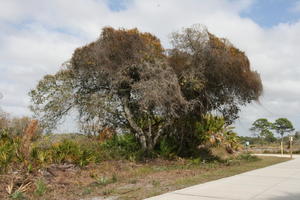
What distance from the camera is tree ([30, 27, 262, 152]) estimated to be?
14.2m

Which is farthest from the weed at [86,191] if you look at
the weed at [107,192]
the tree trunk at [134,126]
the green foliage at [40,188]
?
the tree trunk at [134,126]

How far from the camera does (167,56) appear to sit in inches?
608

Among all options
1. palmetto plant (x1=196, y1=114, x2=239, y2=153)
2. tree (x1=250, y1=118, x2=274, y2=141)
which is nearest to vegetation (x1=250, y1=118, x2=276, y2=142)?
tree (x1=250, y1=118, x2=274, y2=141)

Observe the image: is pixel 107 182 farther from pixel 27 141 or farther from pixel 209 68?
pixel 209 68

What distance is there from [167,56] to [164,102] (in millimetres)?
2946

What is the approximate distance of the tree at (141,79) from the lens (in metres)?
14.2

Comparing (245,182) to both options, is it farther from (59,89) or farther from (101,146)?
(59,89)

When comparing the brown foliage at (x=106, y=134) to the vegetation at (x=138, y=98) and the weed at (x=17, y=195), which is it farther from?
the weed at (x=17, y=195)

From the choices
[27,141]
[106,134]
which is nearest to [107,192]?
[27,141]

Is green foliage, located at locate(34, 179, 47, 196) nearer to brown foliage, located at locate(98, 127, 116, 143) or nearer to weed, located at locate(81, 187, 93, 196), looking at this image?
weed, located at locate(81, 187, 93, 196)

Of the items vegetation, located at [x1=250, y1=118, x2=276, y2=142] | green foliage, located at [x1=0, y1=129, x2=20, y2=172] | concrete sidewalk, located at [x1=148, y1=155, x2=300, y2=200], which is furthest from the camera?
vegetation, located at [x1=250, y1=118, x2=276, y2=142]

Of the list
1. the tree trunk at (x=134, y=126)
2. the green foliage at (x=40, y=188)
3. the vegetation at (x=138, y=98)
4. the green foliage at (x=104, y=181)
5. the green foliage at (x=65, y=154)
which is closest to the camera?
the green foliage at (x=40, y=188)

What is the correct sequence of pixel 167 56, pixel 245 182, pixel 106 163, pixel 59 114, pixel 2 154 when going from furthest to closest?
pixel 167 56 → pixel 59 114 → pixel 106 163 → pixel 2 154 → pixel 245 182

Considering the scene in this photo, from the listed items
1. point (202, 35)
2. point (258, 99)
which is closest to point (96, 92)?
point (202, 35)
